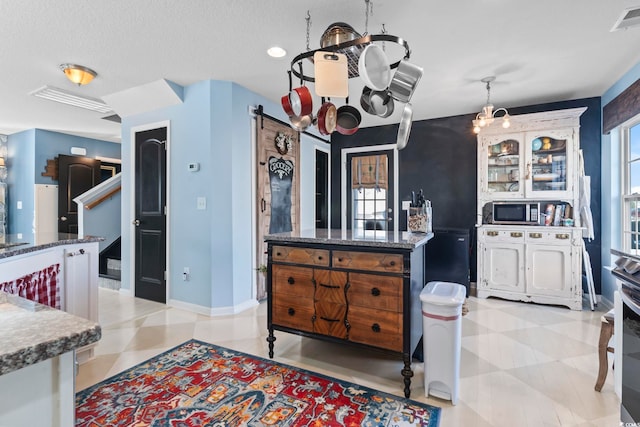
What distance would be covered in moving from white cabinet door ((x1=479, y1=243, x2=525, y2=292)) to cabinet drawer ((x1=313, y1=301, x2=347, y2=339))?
2.67m

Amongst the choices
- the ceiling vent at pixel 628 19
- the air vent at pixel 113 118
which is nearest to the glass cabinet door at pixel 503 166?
the ceiling vent at pixel 628 19

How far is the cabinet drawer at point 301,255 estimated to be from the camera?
2152 mm

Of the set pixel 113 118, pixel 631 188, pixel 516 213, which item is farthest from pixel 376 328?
pixel 113 118

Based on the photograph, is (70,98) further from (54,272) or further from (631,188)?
(631,188)

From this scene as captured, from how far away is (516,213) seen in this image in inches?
155

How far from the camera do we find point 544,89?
139 inches

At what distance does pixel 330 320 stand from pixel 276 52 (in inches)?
90.2

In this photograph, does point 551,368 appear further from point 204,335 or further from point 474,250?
point 204,335

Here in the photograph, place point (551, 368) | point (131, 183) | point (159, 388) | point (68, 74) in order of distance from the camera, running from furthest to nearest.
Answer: point (131, 183), point (68, 74), point (551, 368), point (159, 388)

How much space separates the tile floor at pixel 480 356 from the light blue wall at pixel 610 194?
633mm

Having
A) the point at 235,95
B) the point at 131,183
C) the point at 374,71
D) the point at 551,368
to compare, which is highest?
the point at 235,95

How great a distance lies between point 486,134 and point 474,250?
1.58 m

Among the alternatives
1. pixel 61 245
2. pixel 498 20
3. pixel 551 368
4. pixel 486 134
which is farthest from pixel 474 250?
pixel 61 245

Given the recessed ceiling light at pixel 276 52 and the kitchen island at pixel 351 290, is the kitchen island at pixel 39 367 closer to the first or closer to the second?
the kitchen island at pixel 351 290
